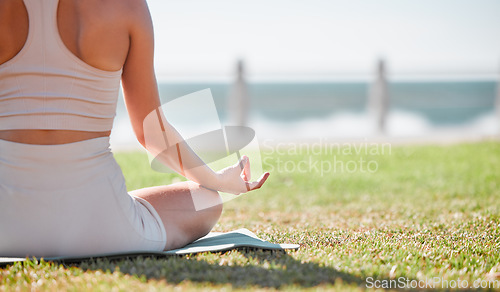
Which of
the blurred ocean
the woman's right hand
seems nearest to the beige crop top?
the woman's right hand

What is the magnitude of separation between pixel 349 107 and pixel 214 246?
1397 inches

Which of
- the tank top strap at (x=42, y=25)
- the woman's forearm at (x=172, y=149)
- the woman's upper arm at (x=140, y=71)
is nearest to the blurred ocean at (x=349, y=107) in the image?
the woman's forearm at (x=172, y=149)

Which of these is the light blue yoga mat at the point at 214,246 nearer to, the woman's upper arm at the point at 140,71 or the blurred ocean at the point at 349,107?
the woman's upper arm at the point at 140,71

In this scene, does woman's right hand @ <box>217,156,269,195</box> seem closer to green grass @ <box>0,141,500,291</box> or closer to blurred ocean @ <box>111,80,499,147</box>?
green grass @ <box>0,141,500,291</box>

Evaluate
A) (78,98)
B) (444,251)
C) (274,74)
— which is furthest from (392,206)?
(274,74)

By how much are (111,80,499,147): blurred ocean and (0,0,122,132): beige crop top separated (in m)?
17.6

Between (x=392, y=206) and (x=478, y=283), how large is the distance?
3022 mm

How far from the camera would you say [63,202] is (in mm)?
2252

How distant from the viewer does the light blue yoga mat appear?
92.5 inches

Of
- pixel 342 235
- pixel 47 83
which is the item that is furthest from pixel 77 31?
pixel 342 235

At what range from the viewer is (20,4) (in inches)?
85.1

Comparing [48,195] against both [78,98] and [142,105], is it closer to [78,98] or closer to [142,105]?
[78,98]

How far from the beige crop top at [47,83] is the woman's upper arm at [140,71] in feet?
0.47

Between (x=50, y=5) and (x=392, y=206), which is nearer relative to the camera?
(x=50, y=5)
